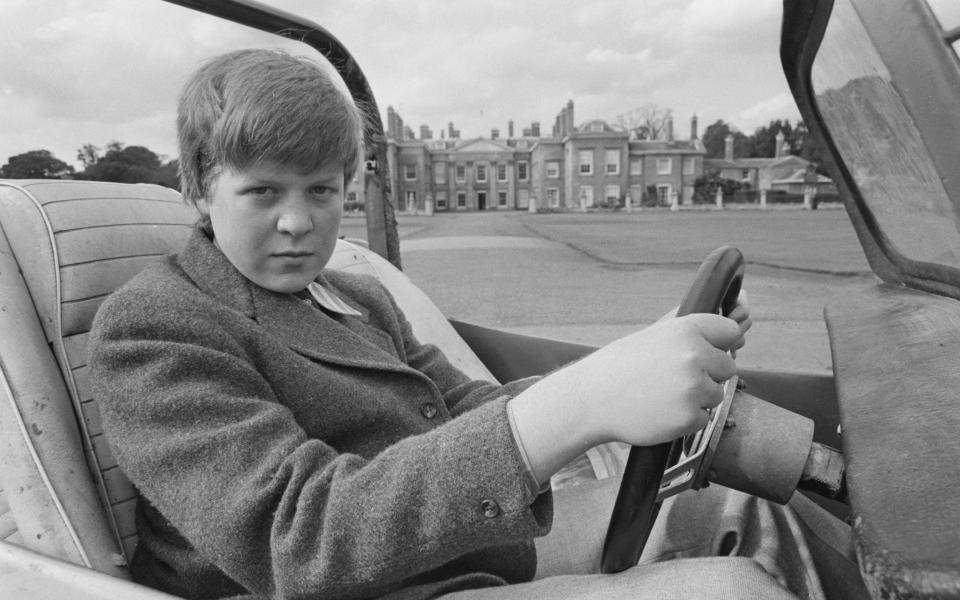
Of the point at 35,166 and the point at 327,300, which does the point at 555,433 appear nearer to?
the point at 327,300

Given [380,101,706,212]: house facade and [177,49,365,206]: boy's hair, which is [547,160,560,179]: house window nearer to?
[380,101,706,212]: house facade

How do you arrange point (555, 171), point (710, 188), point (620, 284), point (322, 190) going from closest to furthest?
1. point (322, 190)
2. point (620, 284)
3. point (710, 188)
4. point (555, 171)

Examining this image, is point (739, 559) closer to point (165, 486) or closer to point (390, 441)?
point (390, 441)

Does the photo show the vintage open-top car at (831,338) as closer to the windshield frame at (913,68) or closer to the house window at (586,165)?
the windshield frame at (913,68)

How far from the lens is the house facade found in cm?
5397

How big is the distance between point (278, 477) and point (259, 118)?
1.74ft

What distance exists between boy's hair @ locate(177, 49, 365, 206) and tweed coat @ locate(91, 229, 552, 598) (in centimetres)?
15

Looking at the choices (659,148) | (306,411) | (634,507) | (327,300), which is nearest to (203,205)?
(327,300)

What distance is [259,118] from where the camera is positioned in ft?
3.39

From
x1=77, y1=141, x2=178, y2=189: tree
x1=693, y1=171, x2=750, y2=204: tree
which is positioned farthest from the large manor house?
x1=77, y1=141, x2=178, y2=189: tree

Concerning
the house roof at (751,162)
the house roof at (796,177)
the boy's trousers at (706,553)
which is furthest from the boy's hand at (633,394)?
the house roof at (751,162)

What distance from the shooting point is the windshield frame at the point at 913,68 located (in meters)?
0.98

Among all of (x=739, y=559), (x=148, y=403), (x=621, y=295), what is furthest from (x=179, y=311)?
(x=621, y=295)

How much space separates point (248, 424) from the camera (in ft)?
2.92
